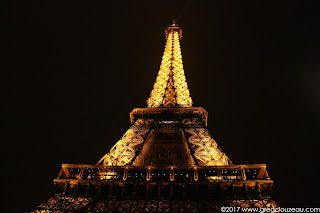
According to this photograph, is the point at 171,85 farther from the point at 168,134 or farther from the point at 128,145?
the point at 128,145

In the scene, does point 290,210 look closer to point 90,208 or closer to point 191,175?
point 191,175

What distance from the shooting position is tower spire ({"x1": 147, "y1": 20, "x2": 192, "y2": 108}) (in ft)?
71.2

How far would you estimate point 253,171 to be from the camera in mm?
12195

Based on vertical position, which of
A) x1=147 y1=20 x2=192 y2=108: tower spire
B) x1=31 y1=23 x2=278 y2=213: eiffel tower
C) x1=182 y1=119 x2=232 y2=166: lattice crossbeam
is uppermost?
x1=147 y1=20 x2=192 y2=108: tower spire

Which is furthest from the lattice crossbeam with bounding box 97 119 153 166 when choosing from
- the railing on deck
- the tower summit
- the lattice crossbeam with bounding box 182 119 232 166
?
the lattice crossbeam with bounding box 182 119 232 166

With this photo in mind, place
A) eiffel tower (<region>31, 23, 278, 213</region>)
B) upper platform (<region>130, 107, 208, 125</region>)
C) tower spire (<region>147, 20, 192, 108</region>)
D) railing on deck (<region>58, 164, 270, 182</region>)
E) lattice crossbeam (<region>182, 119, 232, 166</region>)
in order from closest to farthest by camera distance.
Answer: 1. eiffel tower (<region>31, 23, 278, 213</region>)
2. railing on deck (<region>58, 164, 270, 182</region>)
3. lattice crossbeam (<region>182, 119, 232, 166</region>)
4. upper platform (<region>130, 107, 208, 125</region>)
5. tower spire (<region>147, 20, 192, 108</region>)

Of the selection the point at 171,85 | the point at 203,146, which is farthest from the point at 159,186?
the point at 171,85

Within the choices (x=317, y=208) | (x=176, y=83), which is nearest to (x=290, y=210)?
(x=317, y=208)

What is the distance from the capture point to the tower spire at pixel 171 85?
21.7 meters

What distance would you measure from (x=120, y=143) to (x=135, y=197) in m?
5.11

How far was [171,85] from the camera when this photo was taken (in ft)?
77.6

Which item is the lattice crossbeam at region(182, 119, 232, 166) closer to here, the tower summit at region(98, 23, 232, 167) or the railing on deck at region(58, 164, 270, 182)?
the tower summit at region(98, 23, 232, 167)

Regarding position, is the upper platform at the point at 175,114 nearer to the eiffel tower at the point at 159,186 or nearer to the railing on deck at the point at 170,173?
the eiffel tower at the point at 159,186

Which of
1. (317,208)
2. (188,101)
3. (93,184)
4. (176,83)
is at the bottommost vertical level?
(317,208)
